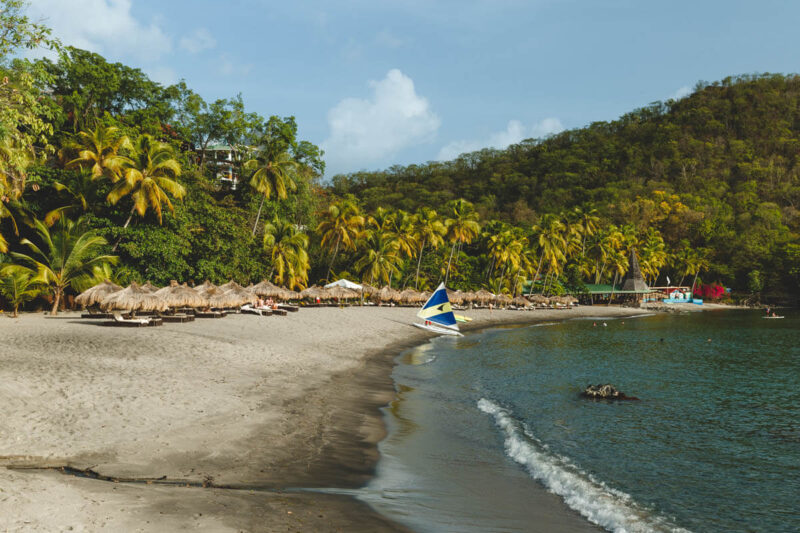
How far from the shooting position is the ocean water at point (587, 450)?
304 inches

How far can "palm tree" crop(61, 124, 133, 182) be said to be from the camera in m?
30.6

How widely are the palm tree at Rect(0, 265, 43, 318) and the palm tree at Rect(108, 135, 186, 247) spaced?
18.4ft

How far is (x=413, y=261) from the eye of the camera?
214 ft

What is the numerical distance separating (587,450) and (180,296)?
2240 centimetres

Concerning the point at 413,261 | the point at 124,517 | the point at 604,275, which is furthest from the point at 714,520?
the point at 604,275

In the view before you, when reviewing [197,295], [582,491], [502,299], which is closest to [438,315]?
[197,295]

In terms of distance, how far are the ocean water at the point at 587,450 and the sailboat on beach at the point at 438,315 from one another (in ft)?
43.0

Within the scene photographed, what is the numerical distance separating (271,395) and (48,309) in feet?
75.5

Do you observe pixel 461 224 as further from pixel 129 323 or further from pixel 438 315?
pixel 129 323

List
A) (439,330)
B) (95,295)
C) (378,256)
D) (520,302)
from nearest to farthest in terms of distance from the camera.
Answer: (95,295) → (439,330) → (378,256) → (520,302)

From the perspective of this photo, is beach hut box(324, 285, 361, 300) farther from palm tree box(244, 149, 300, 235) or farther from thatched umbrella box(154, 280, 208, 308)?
thatched umbrella box(154, 280, 208, 308)

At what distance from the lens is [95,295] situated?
2358cm

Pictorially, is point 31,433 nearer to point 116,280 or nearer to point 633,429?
point 633,429

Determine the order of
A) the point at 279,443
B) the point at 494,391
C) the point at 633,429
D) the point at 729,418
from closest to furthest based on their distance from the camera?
the point at 279,443 → the point at 633,429 → the point at 729,418 → the point at 494,391
